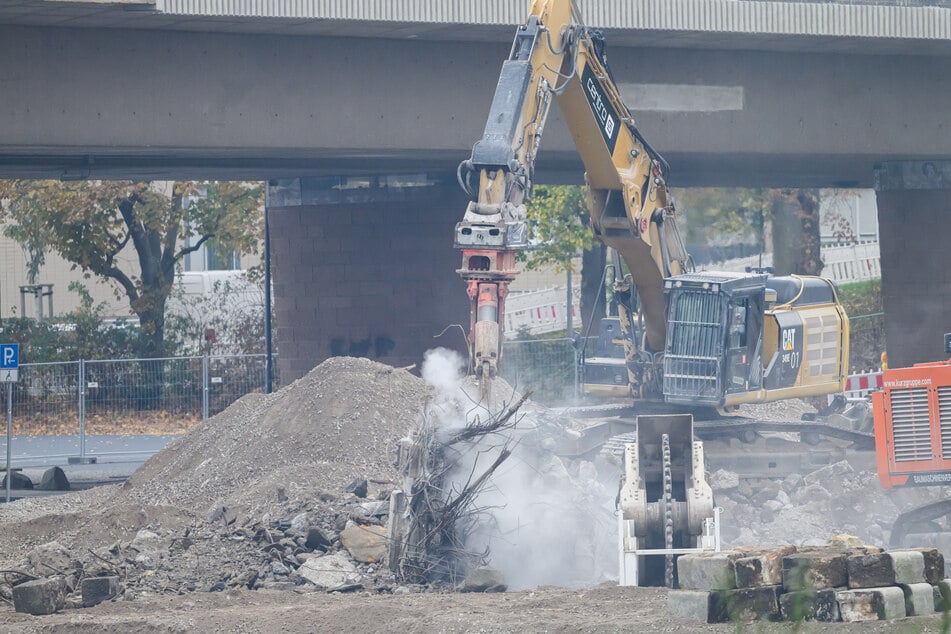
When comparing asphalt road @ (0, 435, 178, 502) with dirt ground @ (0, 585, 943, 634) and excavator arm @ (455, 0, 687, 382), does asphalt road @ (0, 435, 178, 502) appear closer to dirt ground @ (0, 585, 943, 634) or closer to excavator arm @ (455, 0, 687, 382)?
excavator arm @ (455, 0, 687, 382)

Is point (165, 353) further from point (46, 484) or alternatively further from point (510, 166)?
point (510, 166)

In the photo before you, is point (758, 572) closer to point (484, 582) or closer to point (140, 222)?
point (484, 582)

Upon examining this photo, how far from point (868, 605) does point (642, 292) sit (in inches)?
375

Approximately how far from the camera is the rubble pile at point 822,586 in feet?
32.1

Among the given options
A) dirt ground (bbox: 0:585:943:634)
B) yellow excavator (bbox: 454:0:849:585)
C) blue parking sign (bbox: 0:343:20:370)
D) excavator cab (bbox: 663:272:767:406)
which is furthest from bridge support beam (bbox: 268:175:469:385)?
dirt ground (bbox: 0:585:943:634)

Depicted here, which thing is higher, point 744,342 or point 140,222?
point 140,222

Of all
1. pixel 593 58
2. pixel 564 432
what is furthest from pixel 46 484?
pixel 593 58

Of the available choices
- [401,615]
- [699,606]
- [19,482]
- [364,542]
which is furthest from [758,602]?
[19,482]

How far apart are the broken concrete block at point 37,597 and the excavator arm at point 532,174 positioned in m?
4.32

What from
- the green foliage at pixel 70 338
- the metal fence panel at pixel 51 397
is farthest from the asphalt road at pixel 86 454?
the green foliage at pixel 70 338

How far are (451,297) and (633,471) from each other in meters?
11.7

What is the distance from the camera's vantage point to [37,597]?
39.8 feet

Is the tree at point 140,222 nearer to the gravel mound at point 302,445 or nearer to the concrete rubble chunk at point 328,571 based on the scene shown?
the gravel mound at point 302,445

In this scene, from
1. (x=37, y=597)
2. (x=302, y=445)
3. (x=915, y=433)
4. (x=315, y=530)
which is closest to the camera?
(x=37, y=597)
